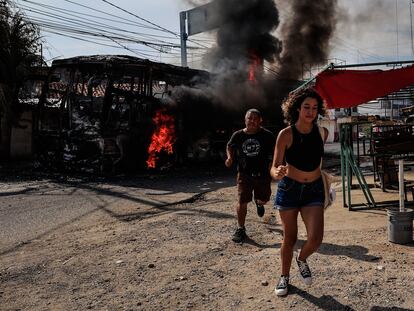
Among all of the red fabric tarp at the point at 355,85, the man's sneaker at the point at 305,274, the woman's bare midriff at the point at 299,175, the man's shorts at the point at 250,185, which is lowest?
the man's sneaker at the point at 305,274

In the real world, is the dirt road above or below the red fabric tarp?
below

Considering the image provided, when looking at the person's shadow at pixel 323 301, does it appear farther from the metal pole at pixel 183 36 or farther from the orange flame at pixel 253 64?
the metal pole at pixel 183 36

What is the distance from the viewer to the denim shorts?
3422mm

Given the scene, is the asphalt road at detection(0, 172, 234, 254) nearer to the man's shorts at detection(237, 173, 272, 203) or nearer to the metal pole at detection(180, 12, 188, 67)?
the man's shorts at detection(237, 173, 272, 203)

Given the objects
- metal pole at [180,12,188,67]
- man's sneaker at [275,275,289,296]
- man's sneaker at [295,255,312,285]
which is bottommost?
man's sneaker at [275,275,289,296]

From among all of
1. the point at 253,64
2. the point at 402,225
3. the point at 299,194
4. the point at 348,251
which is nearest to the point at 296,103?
the point at 299,194

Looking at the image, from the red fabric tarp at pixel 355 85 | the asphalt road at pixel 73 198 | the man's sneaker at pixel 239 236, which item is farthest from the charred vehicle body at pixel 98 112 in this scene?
the man's sneaker at pixel 239 236

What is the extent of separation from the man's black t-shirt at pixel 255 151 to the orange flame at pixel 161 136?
293 inches

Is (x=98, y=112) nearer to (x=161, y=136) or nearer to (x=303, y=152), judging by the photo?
(x=161, y=136)

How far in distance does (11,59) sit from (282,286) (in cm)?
1489

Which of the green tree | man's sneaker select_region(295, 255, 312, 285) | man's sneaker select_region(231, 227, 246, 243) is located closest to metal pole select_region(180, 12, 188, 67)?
the green tree

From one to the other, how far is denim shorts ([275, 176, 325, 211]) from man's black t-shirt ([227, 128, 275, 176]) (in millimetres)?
1788

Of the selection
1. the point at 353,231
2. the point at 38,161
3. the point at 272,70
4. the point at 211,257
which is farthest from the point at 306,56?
the point at 211,257

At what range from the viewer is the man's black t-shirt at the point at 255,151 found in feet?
17.2
